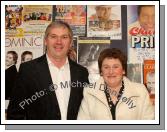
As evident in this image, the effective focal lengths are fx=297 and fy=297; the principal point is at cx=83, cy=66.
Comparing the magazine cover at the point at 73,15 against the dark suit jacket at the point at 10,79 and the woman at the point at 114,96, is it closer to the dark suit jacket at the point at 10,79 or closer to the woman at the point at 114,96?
the woman at the point at 114,96

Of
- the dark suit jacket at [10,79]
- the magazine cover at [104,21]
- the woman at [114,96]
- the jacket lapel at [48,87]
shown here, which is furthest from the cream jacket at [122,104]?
the dark suit jacket at [10,79]

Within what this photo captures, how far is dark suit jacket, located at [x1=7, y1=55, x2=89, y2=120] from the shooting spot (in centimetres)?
142

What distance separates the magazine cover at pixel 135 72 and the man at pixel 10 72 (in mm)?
550

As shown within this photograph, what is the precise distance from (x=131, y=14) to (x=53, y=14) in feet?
1.24

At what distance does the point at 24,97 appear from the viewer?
1429mm

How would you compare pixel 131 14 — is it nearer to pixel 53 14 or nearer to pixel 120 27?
pixel 120 27

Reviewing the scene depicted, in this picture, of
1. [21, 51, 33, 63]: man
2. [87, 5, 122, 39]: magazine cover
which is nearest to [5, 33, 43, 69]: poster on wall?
[21, 51, 33, 63]: man

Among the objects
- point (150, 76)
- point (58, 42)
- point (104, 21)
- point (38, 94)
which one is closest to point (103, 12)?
point (104, 21)

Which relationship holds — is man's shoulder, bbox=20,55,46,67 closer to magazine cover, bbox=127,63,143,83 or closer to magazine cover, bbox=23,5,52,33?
magazine cover, bbox=23,5,52,33

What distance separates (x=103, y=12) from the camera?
4.77 ft

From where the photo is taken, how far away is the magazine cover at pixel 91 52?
4.69ft

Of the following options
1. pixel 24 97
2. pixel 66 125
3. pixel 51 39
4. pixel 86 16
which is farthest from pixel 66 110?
pixel 86 16

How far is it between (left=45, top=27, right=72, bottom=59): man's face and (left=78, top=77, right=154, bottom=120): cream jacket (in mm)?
217

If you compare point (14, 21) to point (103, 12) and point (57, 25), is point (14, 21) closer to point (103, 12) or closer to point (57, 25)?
point (57, 25)
